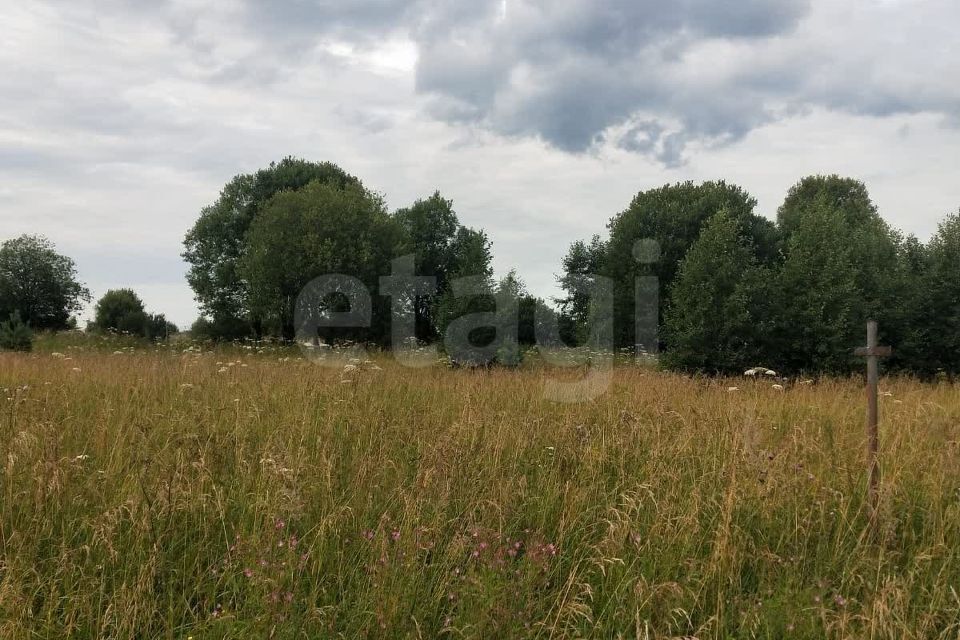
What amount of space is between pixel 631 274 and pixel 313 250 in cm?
1408

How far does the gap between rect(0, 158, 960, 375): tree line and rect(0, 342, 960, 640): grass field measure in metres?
10.6

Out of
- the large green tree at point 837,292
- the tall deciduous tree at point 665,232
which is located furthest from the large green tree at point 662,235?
the large green tree at point 837,292

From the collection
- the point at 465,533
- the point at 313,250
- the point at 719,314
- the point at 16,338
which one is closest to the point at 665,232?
the point at 719,314

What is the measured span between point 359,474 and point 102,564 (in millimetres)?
1446

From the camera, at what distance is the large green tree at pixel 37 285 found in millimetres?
35594

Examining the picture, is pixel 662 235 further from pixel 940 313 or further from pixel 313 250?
pixel 313 250

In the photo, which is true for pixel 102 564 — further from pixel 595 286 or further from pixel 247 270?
pixel 595 286

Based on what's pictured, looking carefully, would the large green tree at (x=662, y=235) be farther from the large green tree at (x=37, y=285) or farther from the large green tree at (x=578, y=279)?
the large green tree at (x=37, y=285)

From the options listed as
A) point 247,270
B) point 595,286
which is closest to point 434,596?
point 247,270

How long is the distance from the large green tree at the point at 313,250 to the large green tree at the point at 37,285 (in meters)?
19.9

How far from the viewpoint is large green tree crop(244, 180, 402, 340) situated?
22297 millimetres

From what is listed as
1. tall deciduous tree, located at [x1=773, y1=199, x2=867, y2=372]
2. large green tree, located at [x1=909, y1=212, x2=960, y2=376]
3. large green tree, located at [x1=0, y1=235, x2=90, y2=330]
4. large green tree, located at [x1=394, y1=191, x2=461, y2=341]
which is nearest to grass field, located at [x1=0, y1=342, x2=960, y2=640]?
tall deciduous tree, located at [x1=773, y1=199, x2=867, y2=372]

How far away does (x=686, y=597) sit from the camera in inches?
121

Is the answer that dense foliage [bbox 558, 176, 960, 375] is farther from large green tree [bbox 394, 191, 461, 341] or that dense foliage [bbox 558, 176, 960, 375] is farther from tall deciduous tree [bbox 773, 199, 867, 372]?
large green tree [bbox 394, 191, 461, 341]
